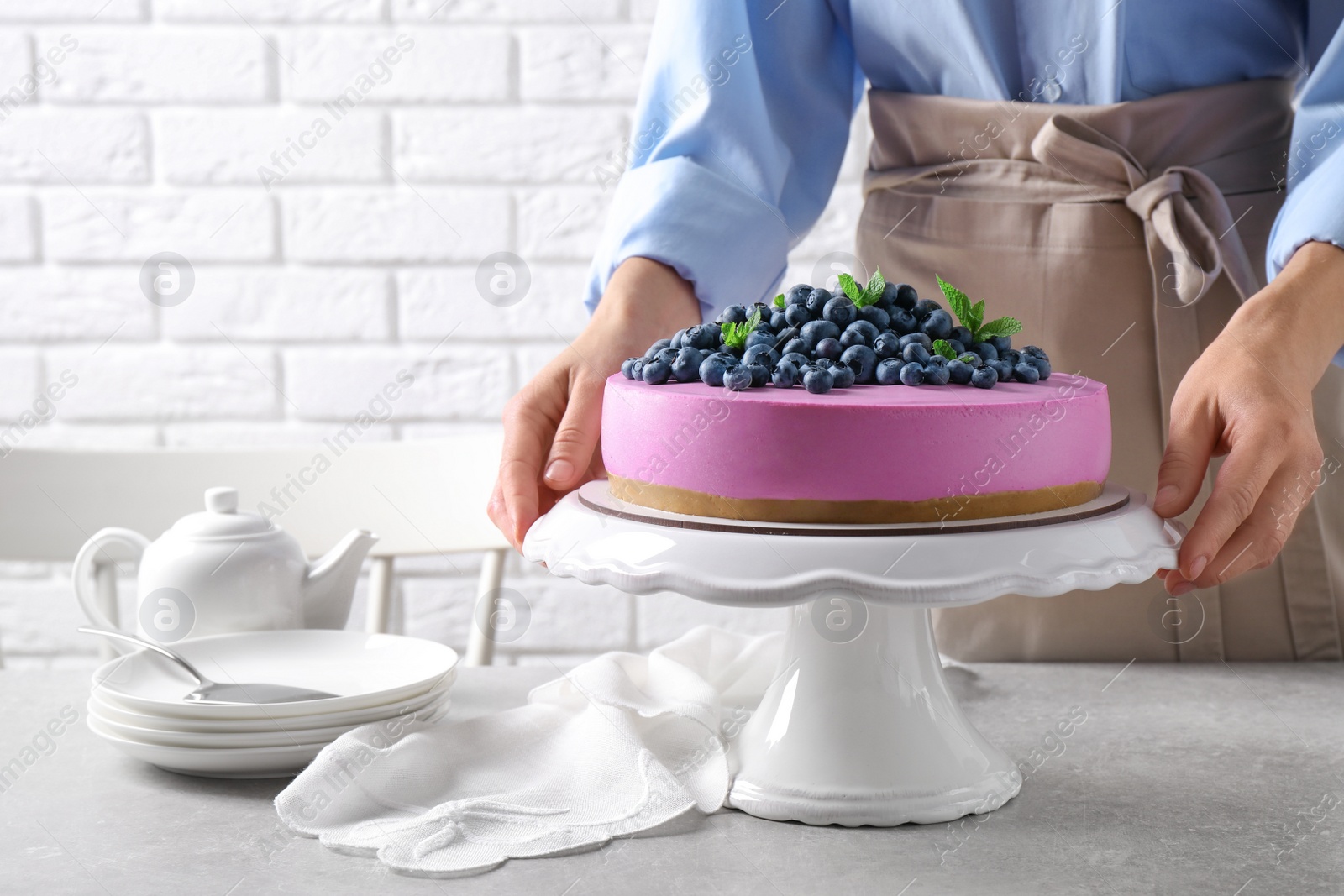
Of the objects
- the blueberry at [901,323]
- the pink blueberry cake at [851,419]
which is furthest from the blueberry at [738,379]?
the blueberry at [901,323]

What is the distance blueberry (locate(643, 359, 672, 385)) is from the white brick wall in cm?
91

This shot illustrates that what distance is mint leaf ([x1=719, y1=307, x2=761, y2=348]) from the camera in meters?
0.66

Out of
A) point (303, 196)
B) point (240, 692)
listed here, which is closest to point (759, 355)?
point (240, 692)

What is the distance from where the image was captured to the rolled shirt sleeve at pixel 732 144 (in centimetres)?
93

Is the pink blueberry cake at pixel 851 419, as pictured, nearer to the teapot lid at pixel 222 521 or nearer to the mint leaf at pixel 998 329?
the mint leaf at pixel 998 329

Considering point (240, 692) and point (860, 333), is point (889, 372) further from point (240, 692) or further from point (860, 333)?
point (240, 692)

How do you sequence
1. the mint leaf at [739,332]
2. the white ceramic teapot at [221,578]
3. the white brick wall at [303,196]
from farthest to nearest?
the white brick wall at [303,196] → the white ceramic teapot at [221,578] → the mint leaf at [739,332]

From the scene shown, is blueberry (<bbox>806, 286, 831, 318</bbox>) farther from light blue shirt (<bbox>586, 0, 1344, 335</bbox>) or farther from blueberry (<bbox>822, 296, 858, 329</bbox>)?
light blue shirt (<bbox>586, 0, 1344, 335</bbox>)

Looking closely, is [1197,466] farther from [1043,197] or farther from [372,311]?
[372,311]

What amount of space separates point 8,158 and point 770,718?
139cm

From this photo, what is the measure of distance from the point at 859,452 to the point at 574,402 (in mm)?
266

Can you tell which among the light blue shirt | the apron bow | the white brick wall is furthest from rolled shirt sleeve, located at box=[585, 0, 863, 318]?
the white brick wall

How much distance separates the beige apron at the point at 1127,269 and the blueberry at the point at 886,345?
37 centimetres

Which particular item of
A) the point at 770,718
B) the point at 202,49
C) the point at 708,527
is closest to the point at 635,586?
the point at 708,527
